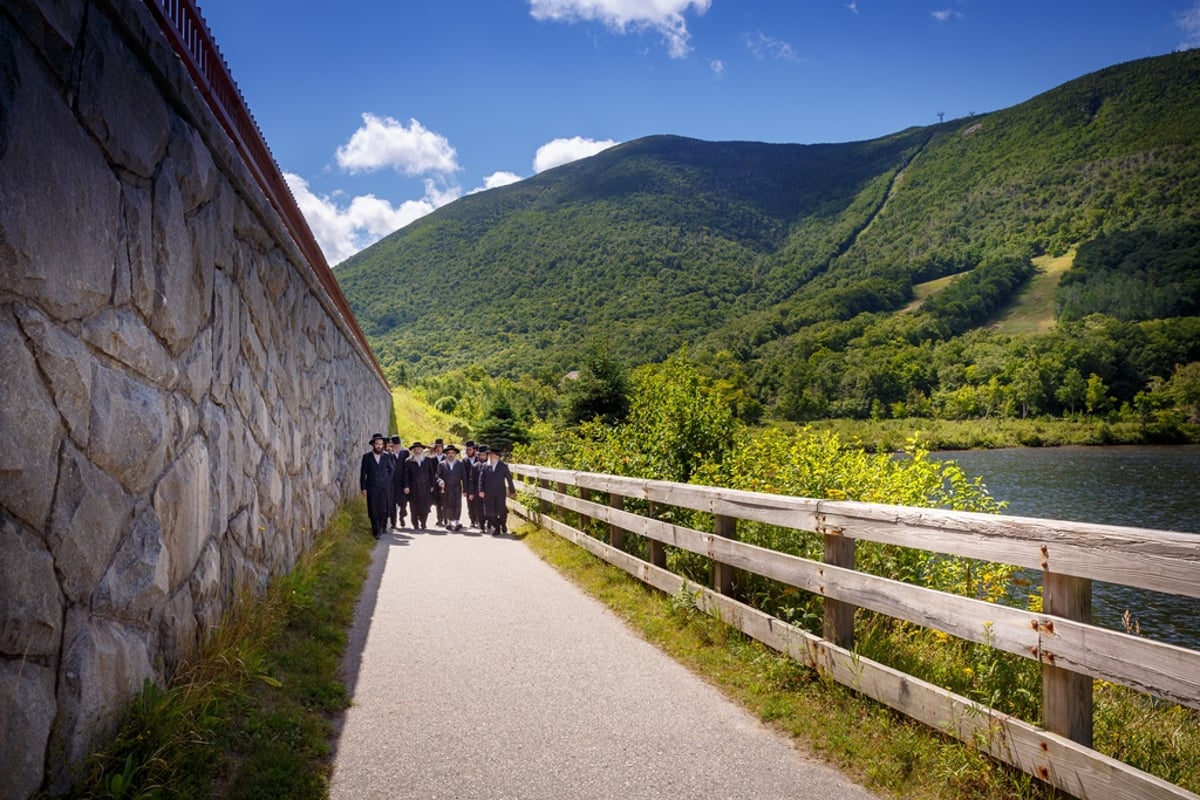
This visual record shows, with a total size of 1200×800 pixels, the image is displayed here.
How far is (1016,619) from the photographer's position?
9.94 ft

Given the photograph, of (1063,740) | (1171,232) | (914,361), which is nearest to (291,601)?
(1063,740)

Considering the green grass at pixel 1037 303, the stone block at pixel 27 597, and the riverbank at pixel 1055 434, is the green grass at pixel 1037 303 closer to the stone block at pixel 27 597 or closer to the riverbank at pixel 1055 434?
the riverbank at pixel 1055 434

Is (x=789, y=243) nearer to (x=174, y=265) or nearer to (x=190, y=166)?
(x=190, y=166)

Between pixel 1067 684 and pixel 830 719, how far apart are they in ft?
4.35

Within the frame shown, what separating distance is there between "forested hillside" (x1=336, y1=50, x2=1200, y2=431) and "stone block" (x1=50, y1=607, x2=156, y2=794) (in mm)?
72982

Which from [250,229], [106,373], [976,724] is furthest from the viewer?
[250,229]

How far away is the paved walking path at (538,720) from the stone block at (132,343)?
194cm

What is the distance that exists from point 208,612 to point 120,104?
2.52 metres

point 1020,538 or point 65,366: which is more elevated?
point 65,366

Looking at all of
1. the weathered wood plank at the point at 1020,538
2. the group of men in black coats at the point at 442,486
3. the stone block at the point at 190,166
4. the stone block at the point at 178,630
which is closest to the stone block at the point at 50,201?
the stone block at the point at 190,166

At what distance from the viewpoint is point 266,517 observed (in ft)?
18.3

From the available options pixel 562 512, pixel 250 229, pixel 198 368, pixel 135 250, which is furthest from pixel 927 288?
pixel 135 250

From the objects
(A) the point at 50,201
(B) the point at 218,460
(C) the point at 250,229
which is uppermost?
(C) the point at 250,229

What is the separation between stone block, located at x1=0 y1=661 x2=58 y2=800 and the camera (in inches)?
84.9
